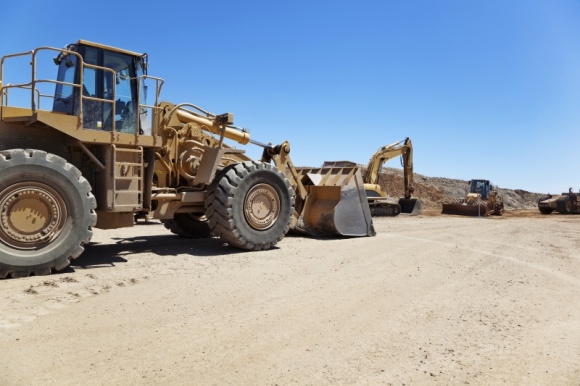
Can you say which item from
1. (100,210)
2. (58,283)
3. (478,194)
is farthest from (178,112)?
(478,194)

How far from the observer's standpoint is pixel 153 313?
426cm

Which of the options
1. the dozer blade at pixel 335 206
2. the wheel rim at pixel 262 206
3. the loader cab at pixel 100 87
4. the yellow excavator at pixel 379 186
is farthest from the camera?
the yellow excavator at pixel 379 186

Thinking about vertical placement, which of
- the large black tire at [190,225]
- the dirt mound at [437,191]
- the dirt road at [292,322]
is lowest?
the dirt road at [292,322]

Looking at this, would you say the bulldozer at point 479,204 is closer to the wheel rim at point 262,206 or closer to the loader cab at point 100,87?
the wheel rim at point 262,206

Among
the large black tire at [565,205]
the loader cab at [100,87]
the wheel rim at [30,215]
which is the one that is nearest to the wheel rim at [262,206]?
the loader cab at [100,87]

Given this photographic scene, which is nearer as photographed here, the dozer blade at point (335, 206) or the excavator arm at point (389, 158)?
the dozer blade at point (335, 206)

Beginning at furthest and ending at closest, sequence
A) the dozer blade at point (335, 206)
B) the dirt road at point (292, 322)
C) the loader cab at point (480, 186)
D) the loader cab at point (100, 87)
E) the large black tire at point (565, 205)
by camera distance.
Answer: the large black tire at point (565, 205) < the loader cab at point (480, 186) < the dozer blade at point (335, 206) < the loader cab at point (100, 87) < the dirt road at point (292, 322)

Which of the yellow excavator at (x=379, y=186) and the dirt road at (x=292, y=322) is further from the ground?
the yellow excavator at (x=379, y=186)

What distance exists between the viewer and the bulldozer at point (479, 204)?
82.7 ft

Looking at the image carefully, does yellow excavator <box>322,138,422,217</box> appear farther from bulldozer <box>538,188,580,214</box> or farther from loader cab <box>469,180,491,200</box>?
bulldozer <box>538,188,580,214</box>

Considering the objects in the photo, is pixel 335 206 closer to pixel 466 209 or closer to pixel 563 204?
pixel 466 209

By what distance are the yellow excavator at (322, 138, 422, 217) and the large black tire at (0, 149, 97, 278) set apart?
16.3 meters

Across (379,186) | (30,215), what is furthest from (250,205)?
(379,186)

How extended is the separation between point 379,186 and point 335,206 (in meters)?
12.8
